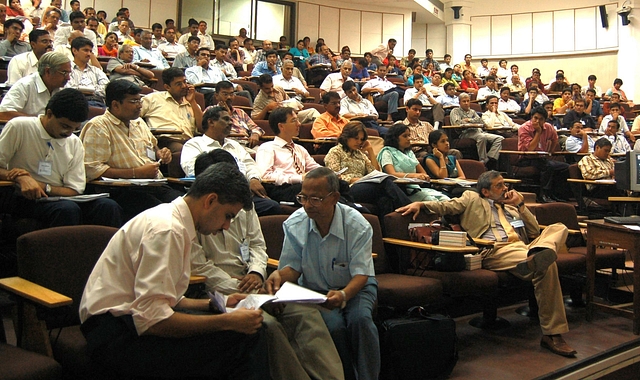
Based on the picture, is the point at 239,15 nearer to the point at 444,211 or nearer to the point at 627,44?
the point at 627,44

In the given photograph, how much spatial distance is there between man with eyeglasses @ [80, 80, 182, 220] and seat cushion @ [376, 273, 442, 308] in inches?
47.3

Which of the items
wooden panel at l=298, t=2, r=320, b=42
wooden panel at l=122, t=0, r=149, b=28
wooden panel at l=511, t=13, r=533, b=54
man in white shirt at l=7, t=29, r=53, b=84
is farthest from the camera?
wooden panel at l=511, t=13, r=533, b=54

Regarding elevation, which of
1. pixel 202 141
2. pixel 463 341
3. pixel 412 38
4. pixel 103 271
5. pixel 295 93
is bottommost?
pixel 463 341

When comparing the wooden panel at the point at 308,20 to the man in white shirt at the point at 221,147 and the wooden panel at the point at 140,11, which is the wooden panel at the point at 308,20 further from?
the man in white shirt at the point at 221,147

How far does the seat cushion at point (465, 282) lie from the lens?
9.77 feet

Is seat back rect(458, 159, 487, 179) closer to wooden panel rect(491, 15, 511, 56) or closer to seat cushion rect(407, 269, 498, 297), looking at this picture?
seat cushion rect(407, 269, 498, 297)

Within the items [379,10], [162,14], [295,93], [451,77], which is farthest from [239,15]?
[295,93]

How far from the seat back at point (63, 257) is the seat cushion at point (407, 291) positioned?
4.04 ft

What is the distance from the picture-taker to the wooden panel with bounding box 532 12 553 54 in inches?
544

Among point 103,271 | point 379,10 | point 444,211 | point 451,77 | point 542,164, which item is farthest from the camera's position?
point 379,10

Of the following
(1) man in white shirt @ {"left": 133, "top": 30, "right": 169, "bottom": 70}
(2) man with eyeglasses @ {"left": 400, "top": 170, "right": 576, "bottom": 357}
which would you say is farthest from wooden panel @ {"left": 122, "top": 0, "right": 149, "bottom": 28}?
(2) man with eyeglasses @ {"left": 400, "top": 170, "right": 576, "bottom": 357}

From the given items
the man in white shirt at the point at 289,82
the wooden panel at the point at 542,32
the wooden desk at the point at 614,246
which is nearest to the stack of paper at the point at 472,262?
the wooden desk at the point at 614,246

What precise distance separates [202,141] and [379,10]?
10948 mm

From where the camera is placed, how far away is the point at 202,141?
3480 millimetres
